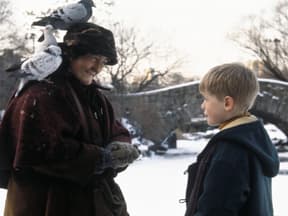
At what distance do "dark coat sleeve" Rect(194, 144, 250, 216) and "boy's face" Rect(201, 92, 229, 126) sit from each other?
140 mm

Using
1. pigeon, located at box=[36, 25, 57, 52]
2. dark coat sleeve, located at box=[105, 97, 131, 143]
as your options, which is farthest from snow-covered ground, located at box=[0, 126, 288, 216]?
pigeon, located at box=[36, 25, 57, 52]

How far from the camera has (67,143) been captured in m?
1.94

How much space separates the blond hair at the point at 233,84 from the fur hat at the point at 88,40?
535 mm

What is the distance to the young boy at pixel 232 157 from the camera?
1660mm

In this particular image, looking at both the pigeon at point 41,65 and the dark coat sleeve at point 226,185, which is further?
the pigeon at point 41,65

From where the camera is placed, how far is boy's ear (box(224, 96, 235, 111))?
1.75m

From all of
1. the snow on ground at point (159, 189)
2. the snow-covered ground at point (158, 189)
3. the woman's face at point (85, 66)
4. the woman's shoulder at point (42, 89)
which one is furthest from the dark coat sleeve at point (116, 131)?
the snow on ground at point (159, 189)

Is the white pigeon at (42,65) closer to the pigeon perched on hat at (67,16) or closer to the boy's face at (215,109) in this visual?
the pigeon perched on hat at (67,16)

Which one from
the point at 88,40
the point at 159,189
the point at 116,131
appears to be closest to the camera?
the point at 88,40

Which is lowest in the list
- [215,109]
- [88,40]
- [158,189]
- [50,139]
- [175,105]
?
[175,105]

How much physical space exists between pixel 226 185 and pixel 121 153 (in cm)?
55

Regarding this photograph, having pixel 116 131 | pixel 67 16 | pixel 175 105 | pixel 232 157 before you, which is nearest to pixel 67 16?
pixel 67 16

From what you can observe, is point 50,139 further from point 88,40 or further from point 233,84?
point 233,84

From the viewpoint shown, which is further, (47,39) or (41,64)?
(47,39)
